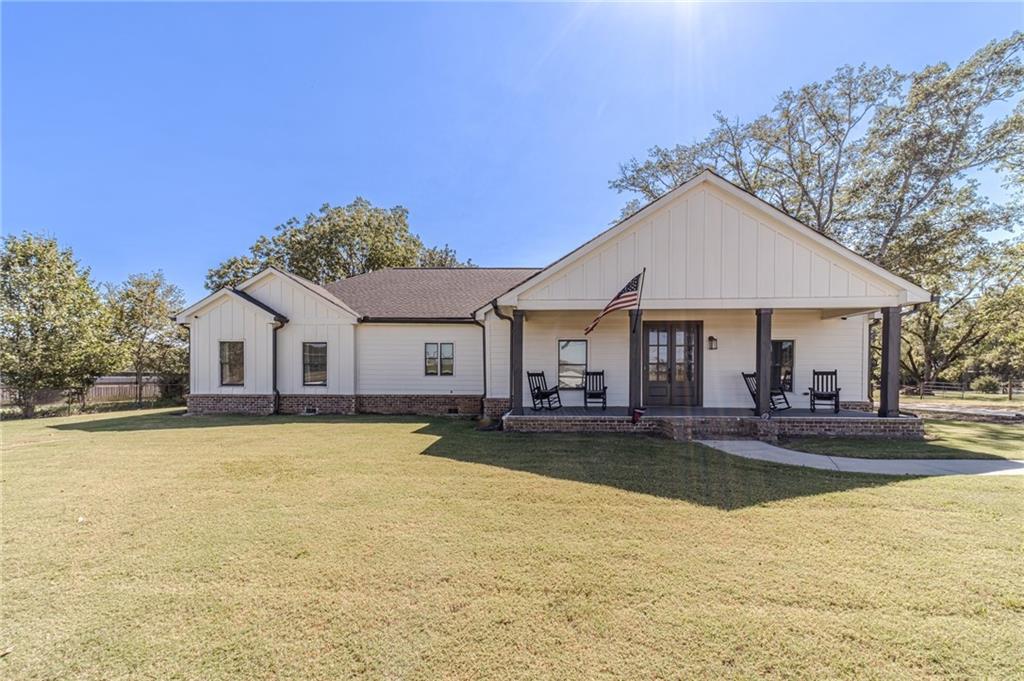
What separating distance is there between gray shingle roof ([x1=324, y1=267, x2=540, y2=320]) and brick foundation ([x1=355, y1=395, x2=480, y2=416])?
2.59m

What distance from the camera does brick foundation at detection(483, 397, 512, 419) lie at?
11.1 meters

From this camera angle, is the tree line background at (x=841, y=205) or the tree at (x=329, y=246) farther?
the tree at (x=329, y=246)

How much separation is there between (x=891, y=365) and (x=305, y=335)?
15391mm

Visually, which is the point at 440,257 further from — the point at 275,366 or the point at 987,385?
the point at 987,385

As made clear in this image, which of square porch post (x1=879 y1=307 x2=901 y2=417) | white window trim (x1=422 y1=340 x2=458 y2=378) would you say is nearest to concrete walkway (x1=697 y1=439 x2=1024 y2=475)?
square porch post (x1=879 y1=307 x2=901 y2=417)

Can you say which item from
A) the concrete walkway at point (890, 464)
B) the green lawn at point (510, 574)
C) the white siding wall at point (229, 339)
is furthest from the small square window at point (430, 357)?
the concrete walkway at point (890, 464)

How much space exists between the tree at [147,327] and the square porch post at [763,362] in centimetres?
2265

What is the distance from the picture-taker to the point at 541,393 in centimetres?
978

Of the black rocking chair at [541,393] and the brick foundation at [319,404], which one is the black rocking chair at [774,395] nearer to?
the black rocking chair at [541,393]

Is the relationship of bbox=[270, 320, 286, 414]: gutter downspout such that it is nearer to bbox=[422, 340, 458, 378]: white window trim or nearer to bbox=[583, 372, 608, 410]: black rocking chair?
bbox=[422, 340, 458, 378]: white window trim

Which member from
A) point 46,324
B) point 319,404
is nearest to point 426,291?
point 319,404

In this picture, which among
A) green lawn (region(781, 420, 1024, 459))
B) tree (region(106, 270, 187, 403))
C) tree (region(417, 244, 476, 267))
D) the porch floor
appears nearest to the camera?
green lawn (region(781, 420, 1024, 459))

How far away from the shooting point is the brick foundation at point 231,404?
12.3 metres

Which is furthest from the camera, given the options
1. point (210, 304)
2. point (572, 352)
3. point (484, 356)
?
point (210, 304)
